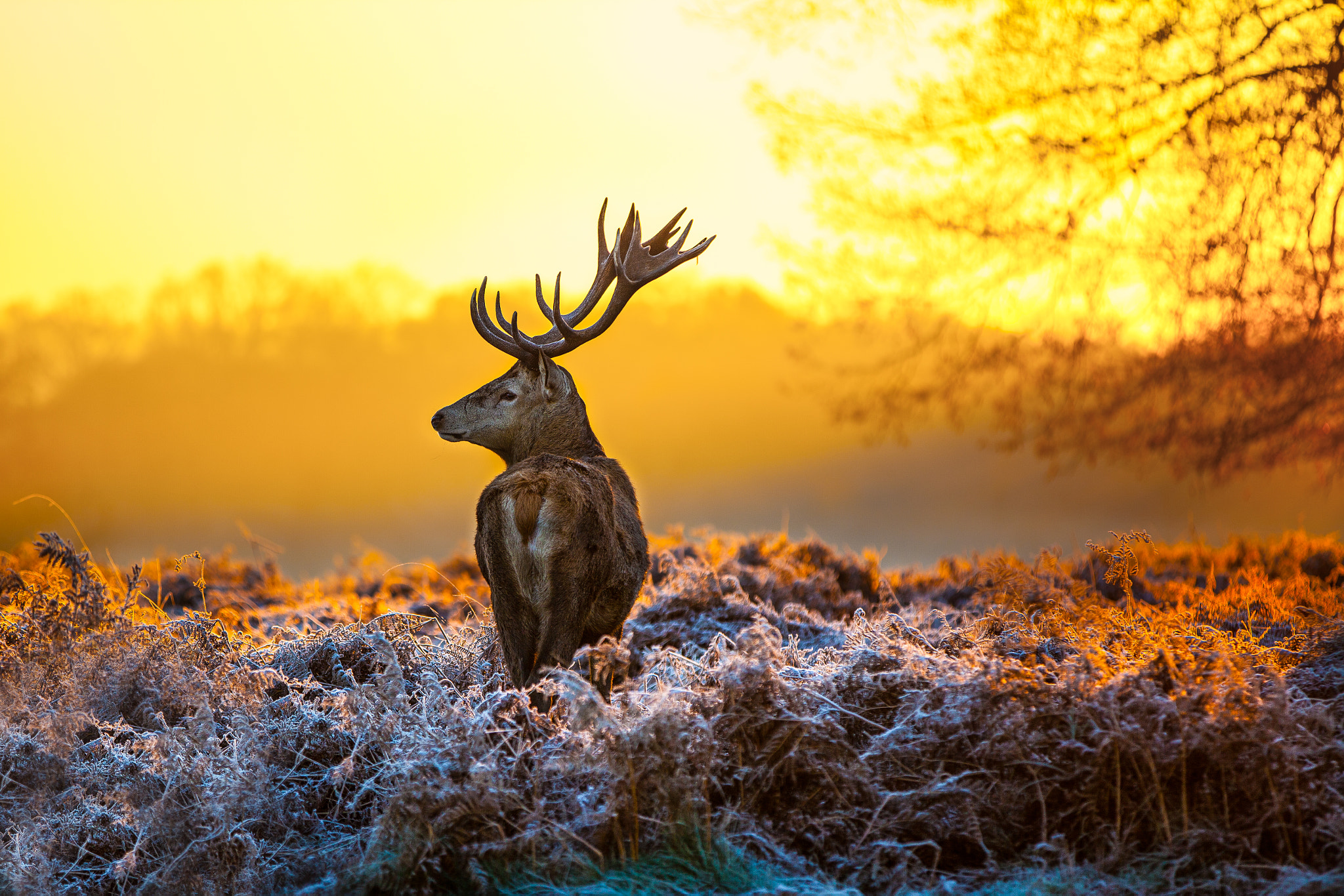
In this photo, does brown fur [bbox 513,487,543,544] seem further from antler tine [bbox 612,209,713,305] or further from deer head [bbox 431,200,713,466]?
antler tine [bbox 612,209,713,305]

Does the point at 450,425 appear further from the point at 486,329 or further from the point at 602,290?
the point at 602,290

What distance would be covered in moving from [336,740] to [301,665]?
5.66ft

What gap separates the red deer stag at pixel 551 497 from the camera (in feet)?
19.6

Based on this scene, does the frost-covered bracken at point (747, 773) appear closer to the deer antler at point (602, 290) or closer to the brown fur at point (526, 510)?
the brown fur at point (526, 510)

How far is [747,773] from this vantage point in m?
5.04

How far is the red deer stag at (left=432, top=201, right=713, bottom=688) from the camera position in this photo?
5.98 metres

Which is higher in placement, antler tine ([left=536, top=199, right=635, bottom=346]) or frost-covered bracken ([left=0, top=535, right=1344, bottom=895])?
antler tine ([left=536, top=199, right=635, bottom=346])

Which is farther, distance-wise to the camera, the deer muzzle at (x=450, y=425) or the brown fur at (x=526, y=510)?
the deer muzzle at (x=450, y=425)

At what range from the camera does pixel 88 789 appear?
6352 mm

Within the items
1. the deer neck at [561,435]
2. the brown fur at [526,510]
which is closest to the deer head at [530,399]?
the deer neck at [561,435]

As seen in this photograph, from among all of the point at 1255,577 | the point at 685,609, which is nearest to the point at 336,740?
the point at 685,609

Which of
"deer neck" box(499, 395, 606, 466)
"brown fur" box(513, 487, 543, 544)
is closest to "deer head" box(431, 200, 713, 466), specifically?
"deer neck" box(499, 395, 606, 466)

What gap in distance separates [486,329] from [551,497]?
177cm

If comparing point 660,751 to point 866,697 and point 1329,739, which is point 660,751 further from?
point 1329,739
